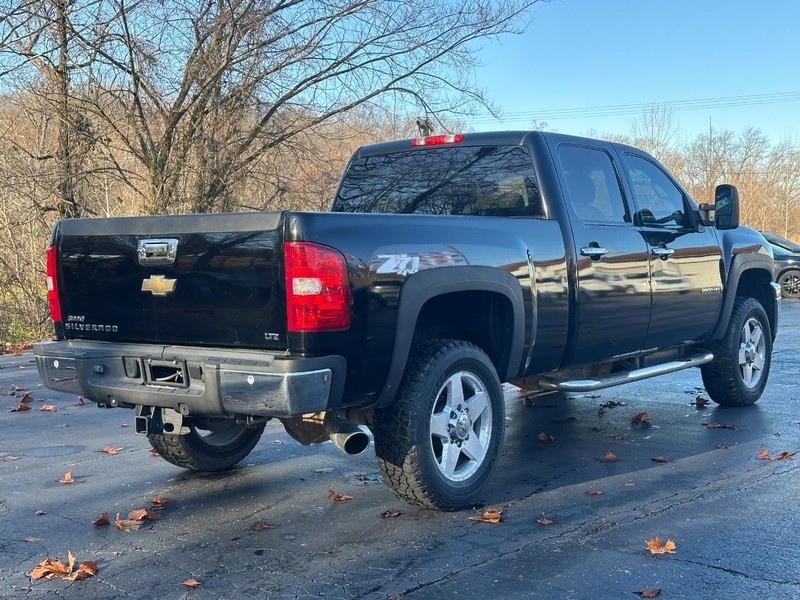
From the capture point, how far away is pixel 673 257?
6.39m

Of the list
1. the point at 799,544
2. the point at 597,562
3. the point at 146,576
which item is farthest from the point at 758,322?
the point at 146,576

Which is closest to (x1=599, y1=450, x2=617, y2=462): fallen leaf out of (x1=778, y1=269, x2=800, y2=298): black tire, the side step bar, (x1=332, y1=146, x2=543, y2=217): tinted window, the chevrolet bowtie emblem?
the side step bar

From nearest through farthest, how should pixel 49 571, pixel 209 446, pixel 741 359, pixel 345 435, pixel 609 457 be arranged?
pixel 49 571 → pixel 345 435 → pixel 209 446 → pixel 609 457 → pixel 741 359

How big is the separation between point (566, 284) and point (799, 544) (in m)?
1.98

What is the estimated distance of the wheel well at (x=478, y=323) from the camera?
4965 mm

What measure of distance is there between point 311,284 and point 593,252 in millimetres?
2308

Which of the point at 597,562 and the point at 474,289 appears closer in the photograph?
the point at 597,562

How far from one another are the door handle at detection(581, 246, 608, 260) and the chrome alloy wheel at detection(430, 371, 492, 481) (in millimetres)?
1232

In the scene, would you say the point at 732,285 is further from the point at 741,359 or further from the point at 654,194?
the point at 654,194

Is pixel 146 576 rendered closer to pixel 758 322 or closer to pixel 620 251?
pixel 620 251

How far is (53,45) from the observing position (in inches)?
545

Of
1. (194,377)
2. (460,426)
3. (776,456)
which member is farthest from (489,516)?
(776,456)

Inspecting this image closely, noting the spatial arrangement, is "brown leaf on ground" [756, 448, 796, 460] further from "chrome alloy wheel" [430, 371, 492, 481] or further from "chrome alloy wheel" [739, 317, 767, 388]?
"chrome alloy wheel" [430, 371, 492, 481]

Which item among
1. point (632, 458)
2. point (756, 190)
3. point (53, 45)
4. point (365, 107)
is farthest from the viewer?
point (756, 190)
